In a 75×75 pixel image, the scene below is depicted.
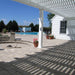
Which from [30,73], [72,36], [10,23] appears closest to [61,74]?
[30,73]

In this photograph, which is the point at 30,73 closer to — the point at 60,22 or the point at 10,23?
the point at 60,22

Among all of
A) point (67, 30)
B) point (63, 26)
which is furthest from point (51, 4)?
point (63, 26)

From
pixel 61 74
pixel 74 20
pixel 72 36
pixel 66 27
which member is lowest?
pixel 61 74

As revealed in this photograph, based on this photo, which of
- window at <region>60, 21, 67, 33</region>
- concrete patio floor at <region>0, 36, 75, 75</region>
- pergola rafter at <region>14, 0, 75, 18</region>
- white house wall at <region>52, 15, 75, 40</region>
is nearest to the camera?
concrete patio floor at <region>0, 36, 75, 75</region>

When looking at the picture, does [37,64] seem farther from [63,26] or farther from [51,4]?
[63,26]

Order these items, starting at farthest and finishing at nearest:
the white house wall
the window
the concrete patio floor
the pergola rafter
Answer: the window → the white house wall → the pergola rafter → the concrete patio floor

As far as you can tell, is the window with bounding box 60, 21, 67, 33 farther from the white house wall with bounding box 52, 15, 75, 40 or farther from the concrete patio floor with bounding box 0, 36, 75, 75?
the concrete patio floor with bounding box 0, 36, 75, 75

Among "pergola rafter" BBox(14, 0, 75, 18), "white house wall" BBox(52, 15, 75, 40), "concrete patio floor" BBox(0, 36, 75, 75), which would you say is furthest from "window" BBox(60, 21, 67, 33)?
"concrete patio floor" BBox(0, 36, 75, 75)

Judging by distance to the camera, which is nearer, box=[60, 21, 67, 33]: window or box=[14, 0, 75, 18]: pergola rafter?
box=[14, 0, 75, 18]: pergola rafter

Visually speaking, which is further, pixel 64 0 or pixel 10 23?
pixel 10 23

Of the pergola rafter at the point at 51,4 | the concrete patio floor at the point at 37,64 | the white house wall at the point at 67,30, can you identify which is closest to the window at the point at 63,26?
the white house wall at the point at 67,30

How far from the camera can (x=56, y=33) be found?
42.1 ft

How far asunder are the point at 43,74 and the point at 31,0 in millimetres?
4055

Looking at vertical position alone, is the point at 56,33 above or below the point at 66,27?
below
